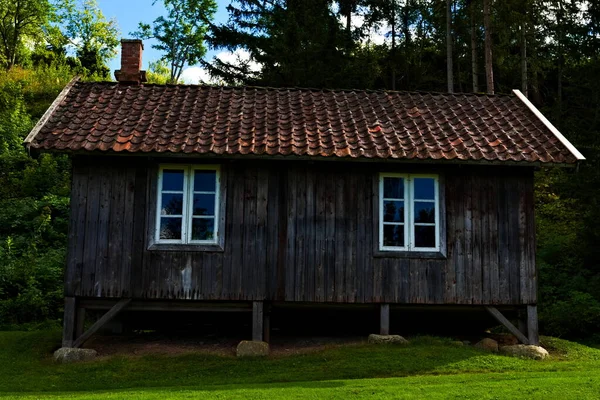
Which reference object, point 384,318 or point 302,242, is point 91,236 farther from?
point 384,318

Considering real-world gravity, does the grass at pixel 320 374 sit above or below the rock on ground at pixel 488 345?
below

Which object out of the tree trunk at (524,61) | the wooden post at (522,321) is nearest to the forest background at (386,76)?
the tree trunk at (524,61)

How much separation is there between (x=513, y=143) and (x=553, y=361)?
4.61 metres

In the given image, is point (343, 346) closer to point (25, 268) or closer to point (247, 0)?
point (25, 268)

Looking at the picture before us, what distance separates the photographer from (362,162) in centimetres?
1361

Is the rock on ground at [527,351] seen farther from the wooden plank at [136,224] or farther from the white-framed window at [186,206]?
the wooden plank at [136,224]

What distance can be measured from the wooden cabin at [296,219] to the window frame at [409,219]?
26 millimetres

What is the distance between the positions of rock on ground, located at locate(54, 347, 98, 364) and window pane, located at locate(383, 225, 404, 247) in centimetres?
653

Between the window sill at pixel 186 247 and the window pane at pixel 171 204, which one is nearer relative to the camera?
the window sill at pixel 186 247

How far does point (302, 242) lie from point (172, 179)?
3.08 meters

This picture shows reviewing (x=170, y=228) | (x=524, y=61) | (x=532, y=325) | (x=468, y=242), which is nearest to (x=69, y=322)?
(x=170, y=228)

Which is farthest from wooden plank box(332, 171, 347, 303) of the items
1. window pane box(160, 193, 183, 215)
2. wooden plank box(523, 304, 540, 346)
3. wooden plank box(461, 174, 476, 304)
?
wooden plank box(523, 304, 540, 346)

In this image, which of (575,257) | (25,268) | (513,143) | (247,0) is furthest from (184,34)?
(513,143)

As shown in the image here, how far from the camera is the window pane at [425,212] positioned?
1382cm
